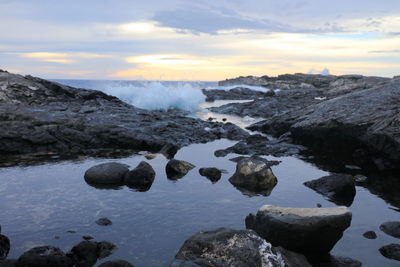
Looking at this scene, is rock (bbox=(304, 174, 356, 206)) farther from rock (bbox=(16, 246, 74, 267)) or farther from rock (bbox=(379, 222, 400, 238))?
rock (bbox=(16, 246, 74, 267))

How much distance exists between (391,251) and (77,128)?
15.2 metres

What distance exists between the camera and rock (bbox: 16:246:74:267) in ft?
20.5

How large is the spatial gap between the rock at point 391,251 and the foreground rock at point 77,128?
11993 millimetres

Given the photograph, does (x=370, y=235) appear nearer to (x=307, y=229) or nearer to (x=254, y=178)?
(x=307, y=229)

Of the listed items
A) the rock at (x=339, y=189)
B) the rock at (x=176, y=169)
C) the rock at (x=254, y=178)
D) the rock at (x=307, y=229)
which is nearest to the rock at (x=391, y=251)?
the rock at (x=307, y=229)

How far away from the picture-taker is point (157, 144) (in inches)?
718

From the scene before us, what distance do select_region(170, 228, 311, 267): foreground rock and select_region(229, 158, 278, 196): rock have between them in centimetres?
520

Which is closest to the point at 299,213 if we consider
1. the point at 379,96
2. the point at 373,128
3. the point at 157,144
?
the point at 373,128

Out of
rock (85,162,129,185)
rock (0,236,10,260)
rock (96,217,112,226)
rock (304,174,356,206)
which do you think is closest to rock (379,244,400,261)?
rock (304,174,356,206)

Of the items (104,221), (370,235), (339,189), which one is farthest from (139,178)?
(370,235)

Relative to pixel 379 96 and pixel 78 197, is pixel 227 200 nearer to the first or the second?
pixel 78 197

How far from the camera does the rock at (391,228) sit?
328 inches

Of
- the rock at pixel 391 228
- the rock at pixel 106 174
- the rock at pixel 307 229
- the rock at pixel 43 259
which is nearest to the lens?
the rock at pixel 43 259

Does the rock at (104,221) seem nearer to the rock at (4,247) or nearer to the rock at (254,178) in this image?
the rock at (4,247)
